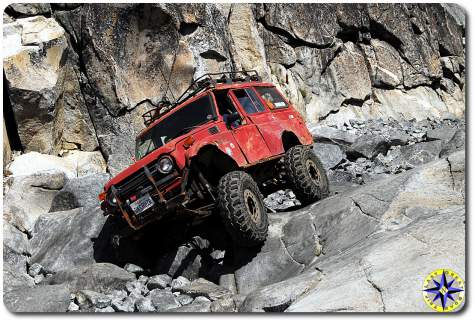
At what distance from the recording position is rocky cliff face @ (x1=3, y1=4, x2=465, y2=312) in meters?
6.90

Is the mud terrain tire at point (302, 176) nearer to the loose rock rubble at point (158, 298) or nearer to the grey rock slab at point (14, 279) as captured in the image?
the loose rock rubble at point (158, 298)

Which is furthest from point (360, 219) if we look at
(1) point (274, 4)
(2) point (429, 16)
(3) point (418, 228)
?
(2) point (429, 16)

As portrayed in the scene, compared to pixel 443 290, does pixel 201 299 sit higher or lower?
higher

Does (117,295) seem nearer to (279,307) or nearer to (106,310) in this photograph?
(106,310)

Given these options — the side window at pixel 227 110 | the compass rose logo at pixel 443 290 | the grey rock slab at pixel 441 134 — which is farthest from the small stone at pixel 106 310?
the grey rock slab at pixel 441 134

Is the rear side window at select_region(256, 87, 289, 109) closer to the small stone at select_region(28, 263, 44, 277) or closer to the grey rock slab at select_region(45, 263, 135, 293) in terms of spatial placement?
the grey rock slab at select_region(45, 263, 135, 293)

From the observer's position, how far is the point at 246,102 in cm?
992

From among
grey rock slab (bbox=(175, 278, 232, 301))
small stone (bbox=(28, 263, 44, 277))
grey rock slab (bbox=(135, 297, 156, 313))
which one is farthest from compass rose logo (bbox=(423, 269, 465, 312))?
small stone (bbox=(28, 263, 44, 277))

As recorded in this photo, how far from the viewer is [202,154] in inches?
332

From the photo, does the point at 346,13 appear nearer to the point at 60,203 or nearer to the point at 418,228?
the point at 60,203

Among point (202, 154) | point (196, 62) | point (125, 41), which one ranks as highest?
point (125, 41)

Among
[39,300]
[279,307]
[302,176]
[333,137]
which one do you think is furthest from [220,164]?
[333,137]

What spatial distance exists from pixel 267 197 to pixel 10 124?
21.5 ft

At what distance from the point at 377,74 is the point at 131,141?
44.0 feet
